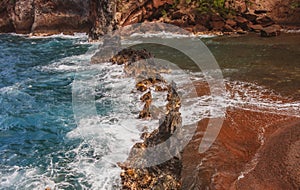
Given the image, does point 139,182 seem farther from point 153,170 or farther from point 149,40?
point 149,40

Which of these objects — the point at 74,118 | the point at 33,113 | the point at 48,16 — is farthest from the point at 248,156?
the point at 48,16

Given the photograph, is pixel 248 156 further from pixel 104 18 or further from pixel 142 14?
pixel 142 14

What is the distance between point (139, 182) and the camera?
18.0 feet

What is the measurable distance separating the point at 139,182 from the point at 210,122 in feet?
8.78

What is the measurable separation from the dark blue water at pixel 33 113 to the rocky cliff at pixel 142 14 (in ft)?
15.1

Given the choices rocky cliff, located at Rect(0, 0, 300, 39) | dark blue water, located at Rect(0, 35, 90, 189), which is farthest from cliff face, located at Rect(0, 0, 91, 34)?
dark blue water, located at Rect(0, 35, 90, 189)

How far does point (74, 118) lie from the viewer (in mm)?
8805

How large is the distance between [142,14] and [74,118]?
47.9ft

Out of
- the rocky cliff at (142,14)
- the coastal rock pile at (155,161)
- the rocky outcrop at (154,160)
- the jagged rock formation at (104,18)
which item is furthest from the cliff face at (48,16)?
the coastal rock pile at (155,161)

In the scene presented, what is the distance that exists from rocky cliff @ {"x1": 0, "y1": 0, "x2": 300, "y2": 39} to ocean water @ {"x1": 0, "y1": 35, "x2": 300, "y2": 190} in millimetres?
7180

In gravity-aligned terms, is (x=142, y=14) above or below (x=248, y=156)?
above

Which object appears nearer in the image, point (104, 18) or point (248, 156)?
point (248, 156)

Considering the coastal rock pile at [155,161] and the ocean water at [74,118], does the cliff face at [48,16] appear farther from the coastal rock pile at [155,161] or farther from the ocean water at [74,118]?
the coastal rock pile at [155,161]

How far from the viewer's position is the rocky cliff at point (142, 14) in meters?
19.8
